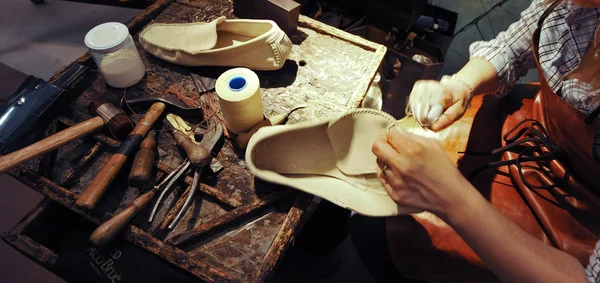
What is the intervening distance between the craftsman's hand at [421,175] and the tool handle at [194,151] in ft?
1.97

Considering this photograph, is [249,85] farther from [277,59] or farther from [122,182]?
[122,182]

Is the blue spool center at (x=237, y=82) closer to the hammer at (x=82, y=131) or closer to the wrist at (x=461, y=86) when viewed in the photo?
the hammer at (x=82, y=131)

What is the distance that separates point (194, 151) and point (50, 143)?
50 centimetres

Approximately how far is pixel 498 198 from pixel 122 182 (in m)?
1.35

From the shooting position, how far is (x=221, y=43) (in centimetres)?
166

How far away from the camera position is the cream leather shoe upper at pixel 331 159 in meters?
1.24

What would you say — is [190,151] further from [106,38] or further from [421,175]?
[421,175]

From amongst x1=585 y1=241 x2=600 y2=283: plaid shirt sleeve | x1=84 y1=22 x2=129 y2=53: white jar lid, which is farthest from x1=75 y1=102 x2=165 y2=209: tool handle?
x1=585 y1=241 x2=600 y2=283: plaid shirt sleeve

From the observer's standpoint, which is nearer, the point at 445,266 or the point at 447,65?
the point at 445,266

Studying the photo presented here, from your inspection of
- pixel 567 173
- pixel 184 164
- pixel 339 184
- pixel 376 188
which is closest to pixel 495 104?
pixel 567 173

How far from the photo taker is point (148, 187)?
50.1 inches

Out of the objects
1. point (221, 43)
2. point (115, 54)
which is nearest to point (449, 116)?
point (221, 43)

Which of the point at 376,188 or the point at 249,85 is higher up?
the point at 249,85

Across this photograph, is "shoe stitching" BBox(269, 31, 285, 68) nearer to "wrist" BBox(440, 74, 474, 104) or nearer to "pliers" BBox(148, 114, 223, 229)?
"pliers" BBox(148, 114, 223, 229)
